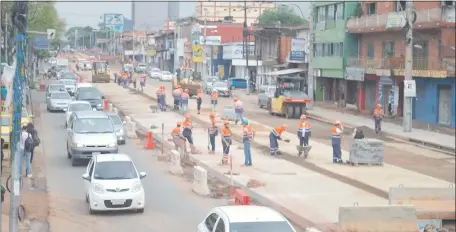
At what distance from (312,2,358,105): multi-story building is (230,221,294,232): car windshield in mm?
46558

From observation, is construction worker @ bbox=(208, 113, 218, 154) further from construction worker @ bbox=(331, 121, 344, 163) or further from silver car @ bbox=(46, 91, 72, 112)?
silver car @ bbox=(46, 91, 72, 112)

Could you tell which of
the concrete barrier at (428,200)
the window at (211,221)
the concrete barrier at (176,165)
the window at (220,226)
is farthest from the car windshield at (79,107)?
the window at (220,226)

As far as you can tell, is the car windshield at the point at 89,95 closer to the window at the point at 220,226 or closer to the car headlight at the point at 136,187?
the car headlight at the point at 136,187

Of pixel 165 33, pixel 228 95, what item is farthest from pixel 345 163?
pixel 165 33

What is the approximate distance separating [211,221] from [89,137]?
47.2 ft

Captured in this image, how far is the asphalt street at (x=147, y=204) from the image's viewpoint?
61.2 ft

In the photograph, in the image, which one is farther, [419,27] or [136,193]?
[419,27]

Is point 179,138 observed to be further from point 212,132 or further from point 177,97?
point 177,97

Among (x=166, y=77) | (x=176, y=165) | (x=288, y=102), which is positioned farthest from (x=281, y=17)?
(x=176, y=165)

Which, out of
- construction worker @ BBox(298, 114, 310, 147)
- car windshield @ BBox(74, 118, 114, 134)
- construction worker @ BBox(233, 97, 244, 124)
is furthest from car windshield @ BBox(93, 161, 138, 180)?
construction worker @ BBox(233, 97, 244, 124)

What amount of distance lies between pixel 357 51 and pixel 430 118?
47.4 ft

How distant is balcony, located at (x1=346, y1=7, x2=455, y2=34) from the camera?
36.6 m

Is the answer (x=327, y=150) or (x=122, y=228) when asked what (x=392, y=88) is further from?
(x=122, y=228)

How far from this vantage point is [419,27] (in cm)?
4034
